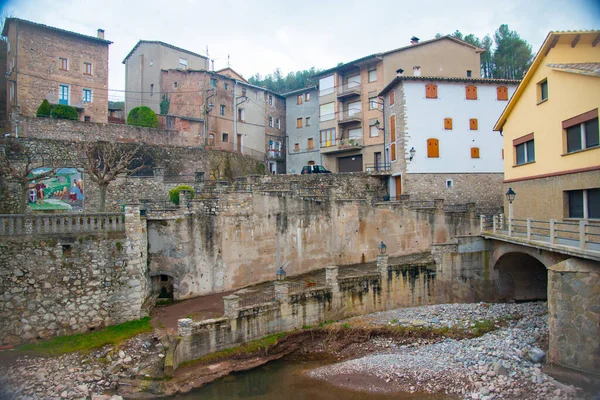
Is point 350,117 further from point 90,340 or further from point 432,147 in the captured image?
point 90,340

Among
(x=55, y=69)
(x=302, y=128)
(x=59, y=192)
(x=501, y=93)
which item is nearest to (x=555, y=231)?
(x=501, y=93)

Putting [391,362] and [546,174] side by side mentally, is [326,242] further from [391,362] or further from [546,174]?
[546,174]

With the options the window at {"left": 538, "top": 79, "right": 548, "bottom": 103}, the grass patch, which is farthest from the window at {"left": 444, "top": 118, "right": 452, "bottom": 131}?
the grass patch

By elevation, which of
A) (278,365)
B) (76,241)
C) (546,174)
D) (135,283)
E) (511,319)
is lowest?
(278,365)

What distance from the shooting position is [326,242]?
24000 mm

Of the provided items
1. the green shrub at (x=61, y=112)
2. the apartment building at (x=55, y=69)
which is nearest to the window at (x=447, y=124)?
the green shrub at (x=61, y=112)

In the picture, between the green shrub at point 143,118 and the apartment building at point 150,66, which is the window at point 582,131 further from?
the apartment building at point 150,66

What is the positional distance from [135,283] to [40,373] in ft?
14.4

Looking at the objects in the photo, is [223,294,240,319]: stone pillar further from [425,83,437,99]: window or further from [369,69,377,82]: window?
[369,69,377,82]: window

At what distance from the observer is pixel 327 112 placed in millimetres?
40250

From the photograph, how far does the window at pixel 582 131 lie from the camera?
14531mm

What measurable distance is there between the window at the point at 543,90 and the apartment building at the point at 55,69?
3244 centimetres

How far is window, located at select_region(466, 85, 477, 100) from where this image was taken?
3012 centimetres

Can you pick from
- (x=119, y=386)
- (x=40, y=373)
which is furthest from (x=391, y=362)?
(x=40, y=373)
